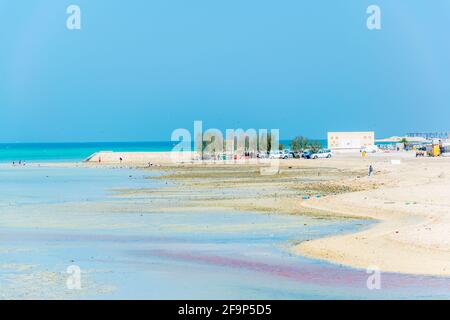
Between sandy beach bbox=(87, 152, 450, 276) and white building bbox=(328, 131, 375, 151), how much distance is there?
72.6 metres

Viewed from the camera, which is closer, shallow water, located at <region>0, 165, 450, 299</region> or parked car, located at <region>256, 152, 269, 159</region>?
shallow water, located at <region>0, 165, 450, 299</region>

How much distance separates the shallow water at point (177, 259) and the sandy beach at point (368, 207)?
0.90 metres

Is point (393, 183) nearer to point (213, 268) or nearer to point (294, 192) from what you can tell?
point (294, 192)

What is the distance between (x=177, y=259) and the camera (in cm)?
1877

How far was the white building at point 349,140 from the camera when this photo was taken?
124125 millimetres

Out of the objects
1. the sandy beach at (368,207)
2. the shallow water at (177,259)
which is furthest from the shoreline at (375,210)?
the shallow water at (177,259)

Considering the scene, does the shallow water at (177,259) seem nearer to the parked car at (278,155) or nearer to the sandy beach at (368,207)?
the sandy beach at (368,207)

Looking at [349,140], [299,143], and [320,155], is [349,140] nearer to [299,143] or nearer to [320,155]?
[299,143]

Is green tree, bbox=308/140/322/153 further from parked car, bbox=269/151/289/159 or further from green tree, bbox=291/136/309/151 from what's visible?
parked car, bbox=269/151/289/159

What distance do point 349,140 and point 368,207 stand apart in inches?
3818

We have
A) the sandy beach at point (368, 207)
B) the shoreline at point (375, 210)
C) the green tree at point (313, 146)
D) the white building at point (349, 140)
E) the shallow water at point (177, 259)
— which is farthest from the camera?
the white building at point (349, 140)

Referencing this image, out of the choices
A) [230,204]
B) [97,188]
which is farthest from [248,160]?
[230,204]

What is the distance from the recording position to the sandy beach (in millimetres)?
18016

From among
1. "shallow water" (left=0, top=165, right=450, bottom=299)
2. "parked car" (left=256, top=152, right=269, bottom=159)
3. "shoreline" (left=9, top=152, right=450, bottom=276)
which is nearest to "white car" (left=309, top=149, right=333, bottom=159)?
"parked car" (left=256, top=152, right=269, bottom=159)
